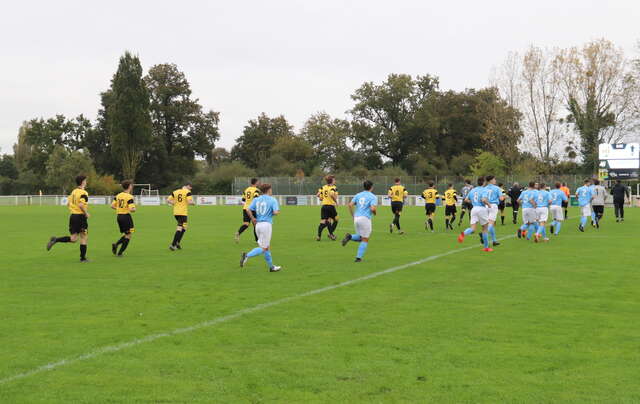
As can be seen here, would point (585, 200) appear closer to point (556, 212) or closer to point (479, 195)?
point (556, 212)

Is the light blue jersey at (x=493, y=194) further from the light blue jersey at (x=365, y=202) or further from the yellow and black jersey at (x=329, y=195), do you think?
the yellow and black jersey at (x=329, y=195)

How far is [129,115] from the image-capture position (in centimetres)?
7712

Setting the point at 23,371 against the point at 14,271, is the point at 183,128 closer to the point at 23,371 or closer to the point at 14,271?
the point at 14,271

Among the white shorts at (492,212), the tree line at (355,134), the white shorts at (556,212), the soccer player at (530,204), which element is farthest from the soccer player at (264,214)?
the tree line at (355,134)

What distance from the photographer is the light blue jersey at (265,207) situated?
39.9 feet

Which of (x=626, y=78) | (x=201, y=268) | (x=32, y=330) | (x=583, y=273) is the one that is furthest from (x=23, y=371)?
(x=626, y=78)

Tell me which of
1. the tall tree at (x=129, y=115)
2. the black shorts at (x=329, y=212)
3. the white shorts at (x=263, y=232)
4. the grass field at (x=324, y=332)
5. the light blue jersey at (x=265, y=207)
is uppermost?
the tall tree at (x=129, y=115)

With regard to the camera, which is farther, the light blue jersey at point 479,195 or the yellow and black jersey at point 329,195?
the yellow and black jersey at point 329,195

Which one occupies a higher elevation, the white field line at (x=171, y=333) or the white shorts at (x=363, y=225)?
the white shorts at (x=363, y=225)

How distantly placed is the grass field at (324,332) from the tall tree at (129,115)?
66.3 metres

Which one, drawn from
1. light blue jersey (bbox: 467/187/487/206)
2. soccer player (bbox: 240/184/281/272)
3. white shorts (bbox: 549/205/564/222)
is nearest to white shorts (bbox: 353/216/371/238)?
soccer player (bbox: 240/184/281/272)

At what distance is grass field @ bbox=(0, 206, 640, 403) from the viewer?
208 inches

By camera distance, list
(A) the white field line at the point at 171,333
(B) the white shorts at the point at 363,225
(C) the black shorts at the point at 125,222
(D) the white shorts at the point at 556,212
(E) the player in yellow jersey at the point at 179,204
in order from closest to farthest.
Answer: (A) the white field line at the point at 171,333, (B) the white shorts at the point at 363,225, (C) the black shorts at the point at 125,222, (E) the player in yellow jersey at the point at 179,204, (D) the white shorts at the point at 556,212

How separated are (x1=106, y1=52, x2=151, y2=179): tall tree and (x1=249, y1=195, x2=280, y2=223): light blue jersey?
225 feet
